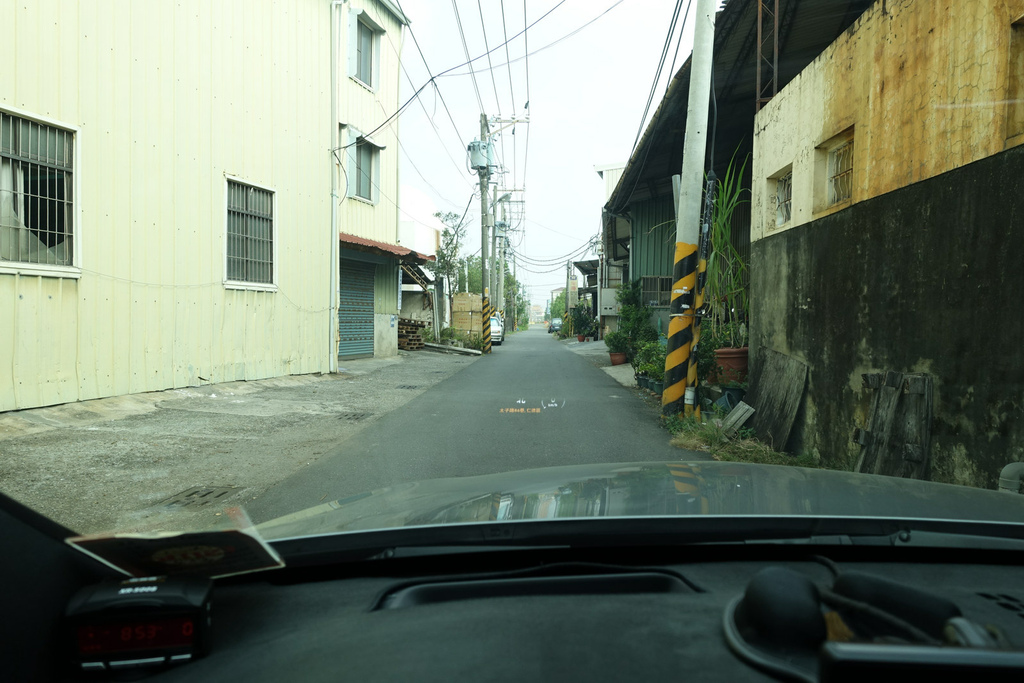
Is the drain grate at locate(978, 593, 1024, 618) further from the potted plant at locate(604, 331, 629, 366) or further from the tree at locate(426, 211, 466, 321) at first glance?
the tree at locate(426, 211, 466, 321)

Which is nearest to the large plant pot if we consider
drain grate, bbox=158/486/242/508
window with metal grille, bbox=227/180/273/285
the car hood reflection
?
drain grate, bbox=158/486/242/508

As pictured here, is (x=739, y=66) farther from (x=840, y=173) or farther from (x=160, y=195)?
(x=160, y=195)

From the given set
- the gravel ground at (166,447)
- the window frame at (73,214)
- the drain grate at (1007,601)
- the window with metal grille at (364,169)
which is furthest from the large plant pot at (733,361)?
the window with metal grille at (364,169)

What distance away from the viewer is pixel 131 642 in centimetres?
126

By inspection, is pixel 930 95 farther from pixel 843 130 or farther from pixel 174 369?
pixel 174 369

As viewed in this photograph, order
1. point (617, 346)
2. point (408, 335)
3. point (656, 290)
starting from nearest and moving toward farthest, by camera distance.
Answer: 1. point (617, 346)
2. point (656, 290)
3. point (408, 335)

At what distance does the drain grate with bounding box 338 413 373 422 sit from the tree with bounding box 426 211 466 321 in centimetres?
2006

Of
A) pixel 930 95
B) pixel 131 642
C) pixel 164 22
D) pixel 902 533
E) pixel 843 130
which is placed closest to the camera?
pixel 131 642

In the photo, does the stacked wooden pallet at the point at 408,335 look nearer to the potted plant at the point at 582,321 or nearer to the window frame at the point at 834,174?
the potted plant at the point at 582,321

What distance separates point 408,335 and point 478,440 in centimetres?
1763

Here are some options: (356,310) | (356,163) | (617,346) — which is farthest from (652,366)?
(356,163)

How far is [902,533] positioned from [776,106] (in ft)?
25.1

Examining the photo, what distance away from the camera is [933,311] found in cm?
479

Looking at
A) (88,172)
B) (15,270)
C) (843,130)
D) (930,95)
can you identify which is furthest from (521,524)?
(88,172)
